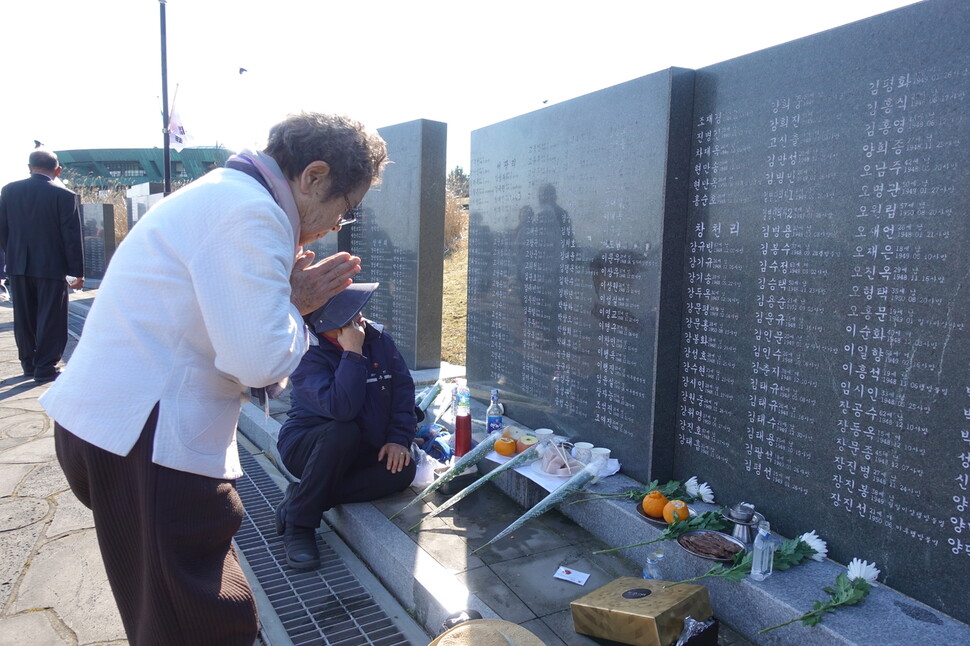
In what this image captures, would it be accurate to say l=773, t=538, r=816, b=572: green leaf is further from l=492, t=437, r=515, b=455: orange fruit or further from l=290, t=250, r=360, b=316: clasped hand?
l=290, t=250, r=360, b=316: clasped hand

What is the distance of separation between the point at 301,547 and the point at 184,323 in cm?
221

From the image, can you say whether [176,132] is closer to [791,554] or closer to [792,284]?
[792,284]

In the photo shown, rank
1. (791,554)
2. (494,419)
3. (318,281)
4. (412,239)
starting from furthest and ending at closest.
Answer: (412,239) → (494,419) → (791,554) → (318,281)

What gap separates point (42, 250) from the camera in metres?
6.81

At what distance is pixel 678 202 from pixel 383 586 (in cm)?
255

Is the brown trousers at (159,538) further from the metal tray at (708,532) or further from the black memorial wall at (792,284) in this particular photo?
the black memorial wall at (792,284)

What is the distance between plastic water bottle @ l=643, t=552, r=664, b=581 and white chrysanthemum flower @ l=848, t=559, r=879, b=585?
0.77 meters

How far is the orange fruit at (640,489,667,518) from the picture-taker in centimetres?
325

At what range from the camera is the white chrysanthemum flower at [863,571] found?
8.57 ft

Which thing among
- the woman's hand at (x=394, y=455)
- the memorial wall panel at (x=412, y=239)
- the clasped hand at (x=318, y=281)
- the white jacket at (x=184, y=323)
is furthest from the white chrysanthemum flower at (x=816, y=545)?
the memorial wall panel at (x=412, y=239)

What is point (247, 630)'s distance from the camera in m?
1.84

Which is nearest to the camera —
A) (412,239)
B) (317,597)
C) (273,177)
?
(273,177)

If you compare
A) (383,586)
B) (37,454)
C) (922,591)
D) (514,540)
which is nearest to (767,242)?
(922,591)

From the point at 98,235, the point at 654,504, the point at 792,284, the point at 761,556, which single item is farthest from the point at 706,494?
the point at 98,235
